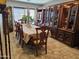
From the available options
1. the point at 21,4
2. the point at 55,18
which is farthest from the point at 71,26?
the point at 21,4

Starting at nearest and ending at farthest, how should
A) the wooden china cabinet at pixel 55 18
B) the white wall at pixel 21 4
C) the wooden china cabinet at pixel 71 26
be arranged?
1. the wooden china cabinet at pixel 71 26
2. the wooden china cabinet at pixel 55 18
3. the white wall at pixel 21 4

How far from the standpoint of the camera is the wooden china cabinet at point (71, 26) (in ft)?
13.0

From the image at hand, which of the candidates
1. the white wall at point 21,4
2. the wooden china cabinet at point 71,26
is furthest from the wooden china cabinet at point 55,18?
the white wall at point 21,4

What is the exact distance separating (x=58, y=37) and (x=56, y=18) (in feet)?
3.62

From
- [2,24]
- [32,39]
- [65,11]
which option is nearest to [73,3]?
[65,11]

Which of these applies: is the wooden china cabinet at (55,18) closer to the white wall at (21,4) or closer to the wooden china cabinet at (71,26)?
the wooden china cabinet at (71,26)

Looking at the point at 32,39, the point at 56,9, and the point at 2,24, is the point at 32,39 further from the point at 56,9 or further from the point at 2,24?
the point at 56,9

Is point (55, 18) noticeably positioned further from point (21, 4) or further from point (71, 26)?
point (21, 4)

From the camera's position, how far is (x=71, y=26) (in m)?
4.29

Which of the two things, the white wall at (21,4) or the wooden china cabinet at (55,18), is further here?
the white wall at (21,4)

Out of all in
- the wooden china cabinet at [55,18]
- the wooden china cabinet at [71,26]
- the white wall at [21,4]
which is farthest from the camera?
the white wall at [21,4]

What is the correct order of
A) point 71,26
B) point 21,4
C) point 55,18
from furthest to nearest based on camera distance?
1. point 21,4
2. point 55,18
3. point 71,26

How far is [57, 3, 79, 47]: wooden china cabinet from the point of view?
3951 millimetres

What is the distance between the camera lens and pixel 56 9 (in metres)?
5.28
